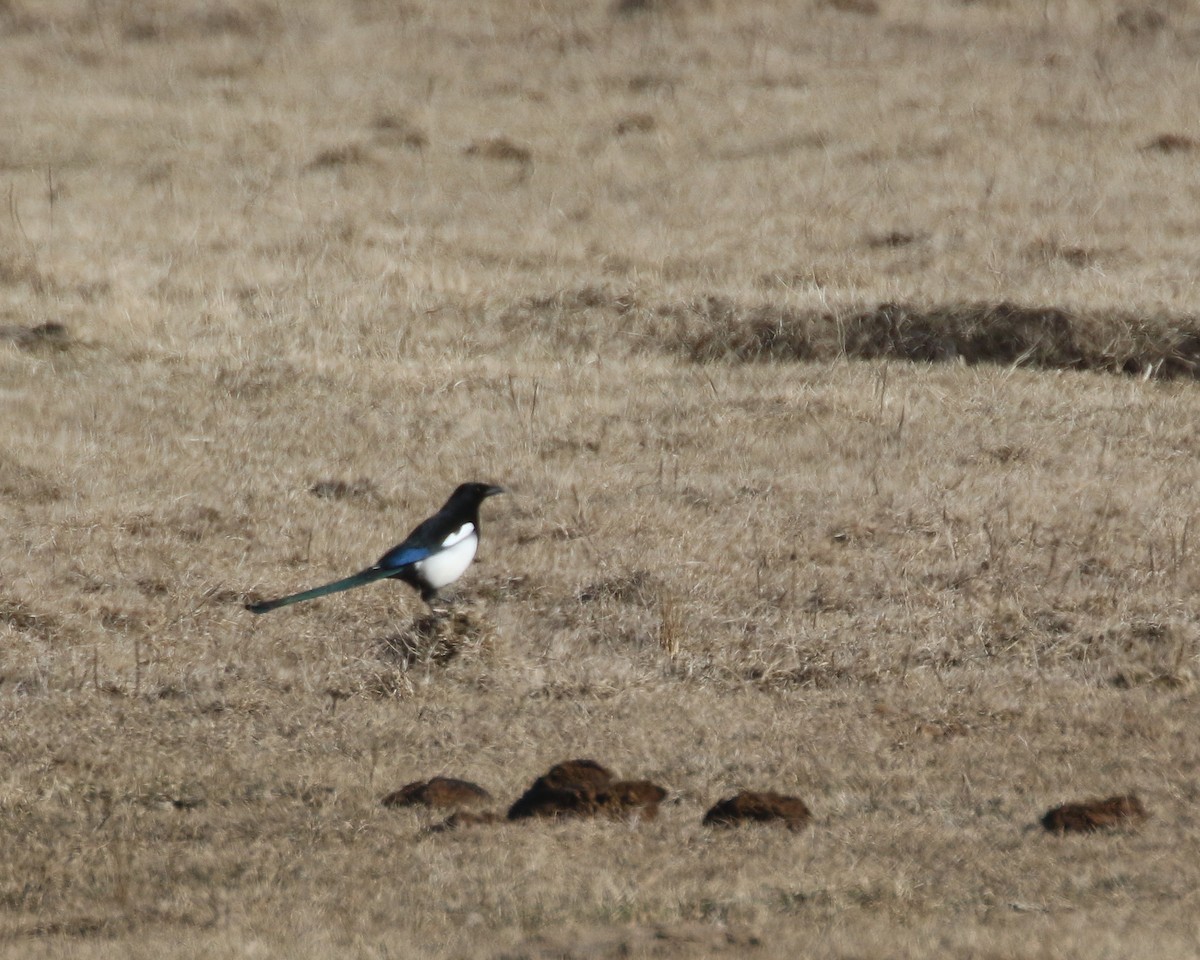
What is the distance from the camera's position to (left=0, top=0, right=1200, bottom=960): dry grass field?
5293mm

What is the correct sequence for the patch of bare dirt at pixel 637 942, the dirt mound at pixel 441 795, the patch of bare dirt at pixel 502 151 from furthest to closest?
the patch of bare dirt at pixel 502 151
the dirt mound at pixel 441 795
the patch of bare dirt at pixel 637 942

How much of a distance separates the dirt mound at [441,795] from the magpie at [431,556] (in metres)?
1.76

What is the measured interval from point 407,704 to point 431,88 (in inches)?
496

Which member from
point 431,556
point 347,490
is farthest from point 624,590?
point 347,490

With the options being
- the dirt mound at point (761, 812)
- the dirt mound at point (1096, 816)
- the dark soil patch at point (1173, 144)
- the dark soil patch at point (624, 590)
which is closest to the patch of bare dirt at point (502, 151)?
the dark soil patch at point (1173, 144)

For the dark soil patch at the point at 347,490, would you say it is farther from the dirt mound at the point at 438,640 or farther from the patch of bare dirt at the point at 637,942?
the patch of bare dirt at the point at 637,942

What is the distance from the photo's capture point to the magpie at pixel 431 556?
301 inches

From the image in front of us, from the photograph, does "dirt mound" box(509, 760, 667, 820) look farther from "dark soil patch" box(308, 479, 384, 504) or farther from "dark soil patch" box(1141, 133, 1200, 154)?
"dark soil patch" box(1141, 133, 1200, 154)

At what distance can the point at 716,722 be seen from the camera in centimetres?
710

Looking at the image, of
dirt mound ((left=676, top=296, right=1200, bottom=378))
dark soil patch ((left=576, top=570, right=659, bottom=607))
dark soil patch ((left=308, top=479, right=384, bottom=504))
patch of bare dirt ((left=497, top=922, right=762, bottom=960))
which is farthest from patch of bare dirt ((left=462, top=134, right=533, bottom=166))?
patch of bare dirt ((left=497, top=922, right=762, bottom=960))

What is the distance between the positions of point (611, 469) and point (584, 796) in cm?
476

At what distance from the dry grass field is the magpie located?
0.94 feet

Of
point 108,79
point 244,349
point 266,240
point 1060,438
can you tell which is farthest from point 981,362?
point 108,79

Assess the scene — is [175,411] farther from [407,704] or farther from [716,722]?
[716,722]
